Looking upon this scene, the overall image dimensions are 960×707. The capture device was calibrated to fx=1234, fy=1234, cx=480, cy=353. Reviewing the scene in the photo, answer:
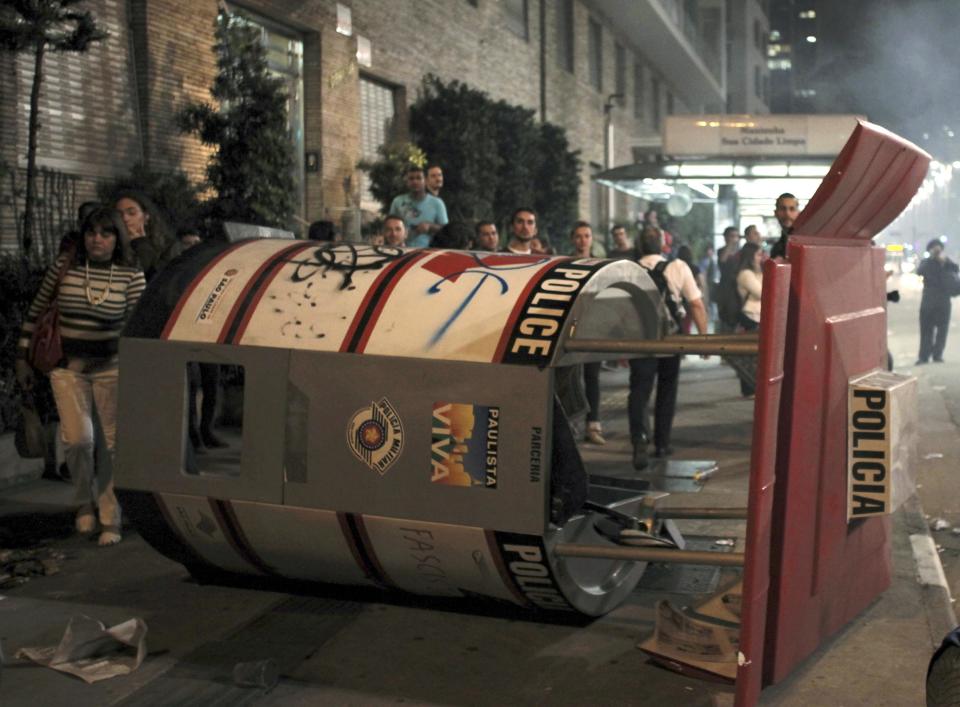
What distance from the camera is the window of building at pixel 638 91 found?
126 feet

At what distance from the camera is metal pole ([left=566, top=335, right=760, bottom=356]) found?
4875 millimetres

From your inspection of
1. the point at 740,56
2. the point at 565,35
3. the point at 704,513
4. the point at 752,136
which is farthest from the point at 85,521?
the point at 740,56

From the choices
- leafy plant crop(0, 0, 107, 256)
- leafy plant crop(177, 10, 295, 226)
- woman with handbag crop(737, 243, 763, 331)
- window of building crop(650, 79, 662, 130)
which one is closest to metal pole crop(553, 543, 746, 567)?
leafy plant crop(0, 0, 107, 256)

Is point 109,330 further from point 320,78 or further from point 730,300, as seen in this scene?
point 320,78

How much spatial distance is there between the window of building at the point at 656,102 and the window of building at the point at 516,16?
16.6 meters

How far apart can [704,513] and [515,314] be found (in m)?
1.47

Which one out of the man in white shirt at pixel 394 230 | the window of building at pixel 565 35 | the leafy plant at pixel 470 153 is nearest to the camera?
the man in white shirt at pixel 394 230

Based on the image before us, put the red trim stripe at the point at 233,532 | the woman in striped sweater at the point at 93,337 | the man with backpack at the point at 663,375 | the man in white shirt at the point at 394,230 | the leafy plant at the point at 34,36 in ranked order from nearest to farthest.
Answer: the red trim stripe at the point at 233,532, the woman in striped sweater at the point at 93,337, the man with backpack at the point at 663,375, the leafy plant at the point at 34,36, the man in white shirt at the point at 394,230

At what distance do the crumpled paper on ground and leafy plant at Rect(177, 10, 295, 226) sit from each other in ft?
25.4

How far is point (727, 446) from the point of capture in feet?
34.8

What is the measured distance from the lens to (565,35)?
29.0 m

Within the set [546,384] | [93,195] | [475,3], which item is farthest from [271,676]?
[475,3]

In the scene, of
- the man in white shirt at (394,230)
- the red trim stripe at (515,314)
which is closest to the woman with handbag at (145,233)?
the man in white shirt at (394,230)

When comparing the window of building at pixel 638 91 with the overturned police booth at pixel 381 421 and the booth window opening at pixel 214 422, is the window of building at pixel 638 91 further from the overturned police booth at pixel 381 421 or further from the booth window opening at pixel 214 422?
the overturned police booth at pixel 381 421
